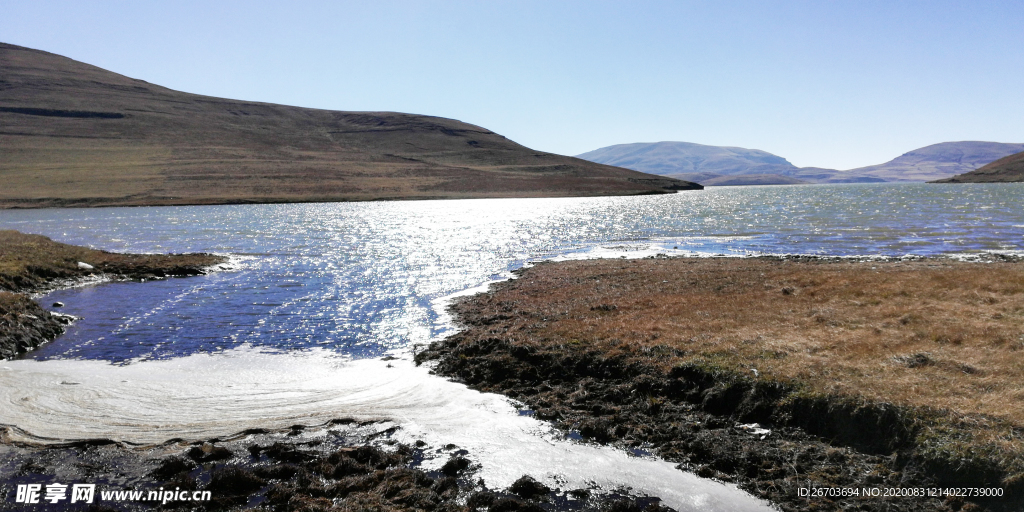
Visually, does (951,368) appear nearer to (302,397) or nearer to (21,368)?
(302,397)

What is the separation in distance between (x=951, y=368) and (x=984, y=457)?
13.7 feet

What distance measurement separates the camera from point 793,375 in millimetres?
13734

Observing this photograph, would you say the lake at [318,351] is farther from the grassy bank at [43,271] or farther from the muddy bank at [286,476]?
the grassy bank at [43,271]

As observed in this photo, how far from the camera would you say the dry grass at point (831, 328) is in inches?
480

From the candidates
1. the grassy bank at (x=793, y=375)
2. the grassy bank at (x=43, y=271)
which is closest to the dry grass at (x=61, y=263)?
the grassy bank at (x=43, y=271)

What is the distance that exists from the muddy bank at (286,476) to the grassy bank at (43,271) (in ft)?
38.9

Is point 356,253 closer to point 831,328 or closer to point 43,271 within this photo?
point 43,271

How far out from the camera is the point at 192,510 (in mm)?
9883

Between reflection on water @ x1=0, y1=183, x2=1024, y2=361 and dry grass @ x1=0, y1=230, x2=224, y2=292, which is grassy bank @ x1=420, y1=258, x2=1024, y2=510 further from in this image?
dry grass @ x1=0, y1=230, x2=224, y2=292

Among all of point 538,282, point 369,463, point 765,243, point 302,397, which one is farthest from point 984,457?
point 765,243

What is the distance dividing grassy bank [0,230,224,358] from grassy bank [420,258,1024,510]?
50.1 feet

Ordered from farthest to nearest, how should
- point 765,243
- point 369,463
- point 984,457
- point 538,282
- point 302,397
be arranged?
1. point 765,243
2. point 538,282
3. point 302,397
4. point 369,463
5. point 984,457

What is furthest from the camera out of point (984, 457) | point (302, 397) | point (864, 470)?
point (302, 397)

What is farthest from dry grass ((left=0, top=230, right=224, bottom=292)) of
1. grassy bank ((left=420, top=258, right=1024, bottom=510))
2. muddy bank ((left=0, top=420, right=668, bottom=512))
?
grassy bank ((left=420, top=258, right=1024, bottom=510))
